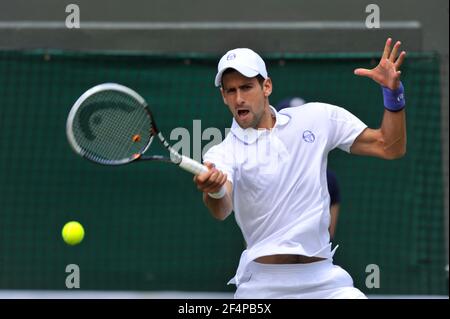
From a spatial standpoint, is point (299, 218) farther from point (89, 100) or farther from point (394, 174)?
point (394, 174)

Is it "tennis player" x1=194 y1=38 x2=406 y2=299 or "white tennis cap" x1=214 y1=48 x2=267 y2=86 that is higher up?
"white tennis cap" x1=214 y1=48 x2=267 y2=86

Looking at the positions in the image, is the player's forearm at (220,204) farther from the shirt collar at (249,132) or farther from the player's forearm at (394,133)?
the player's forearm at (394,133)

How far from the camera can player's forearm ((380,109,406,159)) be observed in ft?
15.9

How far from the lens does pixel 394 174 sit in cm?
895

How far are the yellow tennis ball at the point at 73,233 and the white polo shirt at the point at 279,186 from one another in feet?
11.7

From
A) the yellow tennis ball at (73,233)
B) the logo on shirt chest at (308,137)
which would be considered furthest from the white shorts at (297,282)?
the yellow tennis ball at (73,233)

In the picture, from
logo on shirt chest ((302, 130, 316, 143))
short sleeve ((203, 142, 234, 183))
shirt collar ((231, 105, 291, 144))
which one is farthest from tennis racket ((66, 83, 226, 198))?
logo on shirt chest ((302, 130, 316, 143))

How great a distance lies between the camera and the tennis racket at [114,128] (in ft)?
15.6

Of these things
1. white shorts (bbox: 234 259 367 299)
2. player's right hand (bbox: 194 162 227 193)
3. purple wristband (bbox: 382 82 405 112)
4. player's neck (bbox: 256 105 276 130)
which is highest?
purple wristband (bbox: 382 82 405 112)

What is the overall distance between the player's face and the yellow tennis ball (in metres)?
3.59

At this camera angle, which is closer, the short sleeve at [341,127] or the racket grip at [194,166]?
the racket grip at [194,166]

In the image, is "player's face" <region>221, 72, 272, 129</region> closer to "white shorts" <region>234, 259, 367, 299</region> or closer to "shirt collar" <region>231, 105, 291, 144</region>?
"shirt collar" <region>231, 105, 291, 144</region>

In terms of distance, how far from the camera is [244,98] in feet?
15.7

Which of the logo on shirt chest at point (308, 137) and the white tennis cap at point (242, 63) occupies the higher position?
the white tennis cap at point (242, 63)
